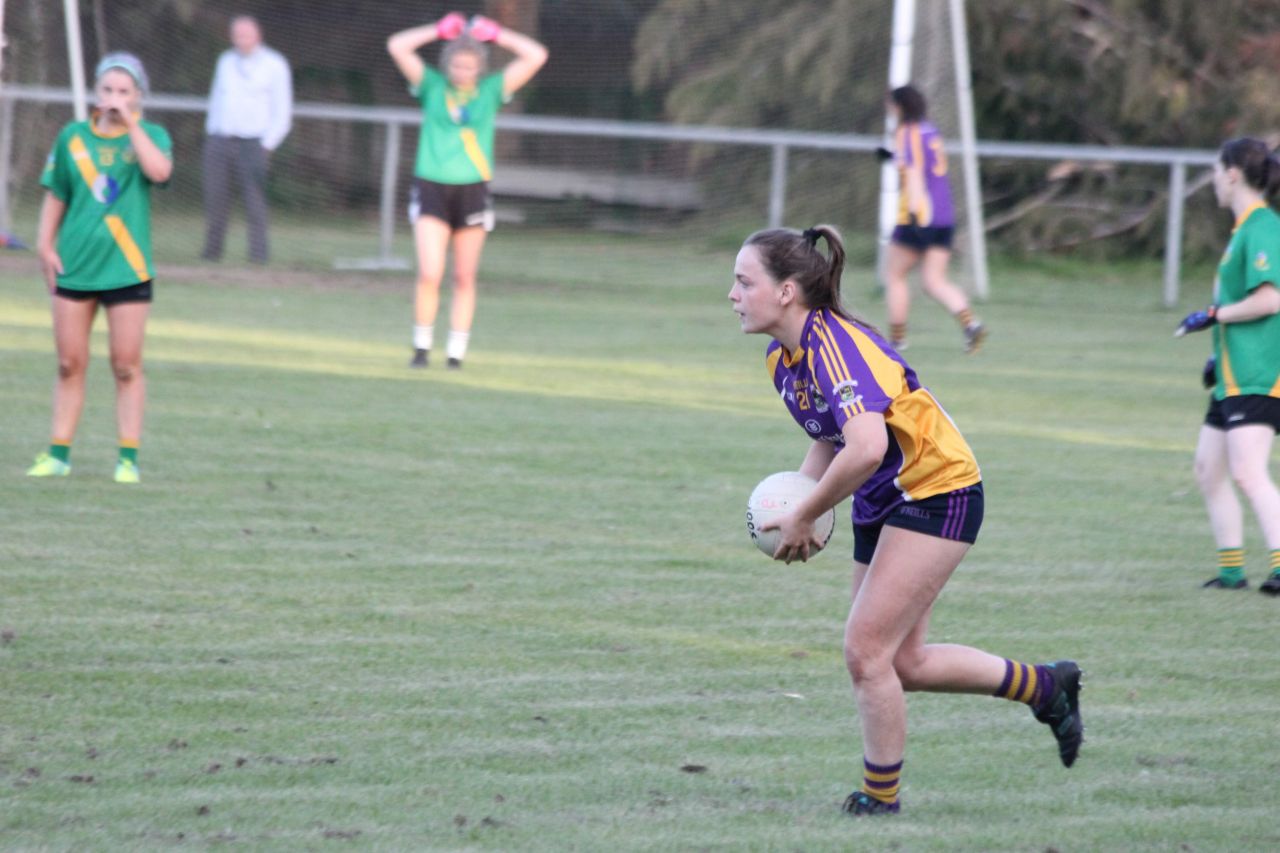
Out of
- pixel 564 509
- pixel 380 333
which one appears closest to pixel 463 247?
pixel 380 333

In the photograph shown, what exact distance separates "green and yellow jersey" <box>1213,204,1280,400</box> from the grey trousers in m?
13.8

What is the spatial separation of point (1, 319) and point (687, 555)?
8732 millimetres

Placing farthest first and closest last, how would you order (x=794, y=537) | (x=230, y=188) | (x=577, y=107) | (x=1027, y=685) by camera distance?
(x=577, y=107)
(x=230, y=188)
(x=1027, y=685)
(x=794, y=537)

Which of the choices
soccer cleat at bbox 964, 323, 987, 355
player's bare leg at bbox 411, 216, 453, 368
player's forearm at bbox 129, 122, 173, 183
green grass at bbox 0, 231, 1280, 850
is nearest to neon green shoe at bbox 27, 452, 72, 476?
green grass at bbox 0, 231, 1280, 850

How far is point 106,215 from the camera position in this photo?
7.87 meters

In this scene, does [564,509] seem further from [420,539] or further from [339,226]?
[339,226]

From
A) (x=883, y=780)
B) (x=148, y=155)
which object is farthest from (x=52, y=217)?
(x=883, y=780)

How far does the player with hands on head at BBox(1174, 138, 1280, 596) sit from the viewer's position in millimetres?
6836

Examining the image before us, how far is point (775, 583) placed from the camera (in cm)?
703

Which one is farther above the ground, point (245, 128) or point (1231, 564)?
point (245, 128)

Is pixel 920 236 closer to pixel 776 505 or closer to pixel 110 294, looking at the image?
pixel 110 294

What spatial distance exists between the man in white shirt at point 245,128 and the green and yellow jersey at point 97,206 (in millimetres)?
10658

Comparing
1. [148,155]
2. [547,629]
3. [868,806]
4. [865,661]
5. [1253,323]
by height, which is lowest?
[547,629]

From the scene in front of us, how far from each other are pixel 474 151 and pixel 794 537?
27.3ft
